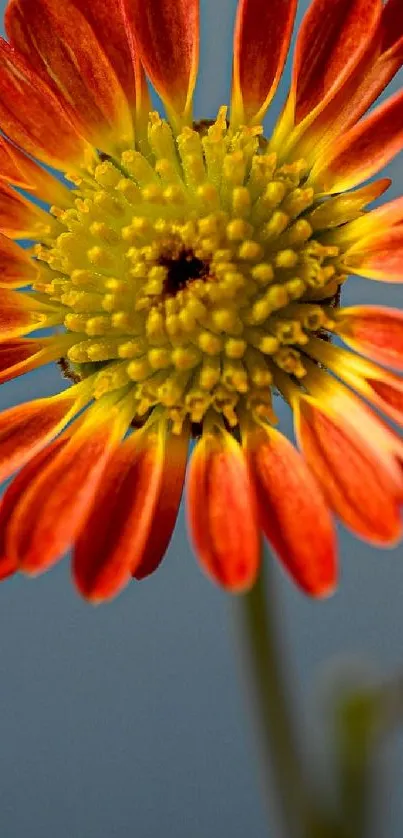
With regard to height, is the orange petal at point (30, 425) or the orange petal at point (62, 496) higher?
the orange petal at point (30, 425)

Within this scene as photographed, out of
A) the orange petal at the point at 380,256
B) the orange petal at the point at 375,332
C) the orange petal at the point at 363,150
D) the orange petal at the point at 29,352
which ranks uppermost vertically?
the orange petal at the point at 29,352

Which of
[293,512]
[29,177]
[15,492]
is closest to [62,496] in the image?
[15,492]

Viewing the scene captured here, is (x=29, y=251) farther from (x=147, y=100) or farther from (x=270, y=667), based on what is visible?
(x=270, y=667)

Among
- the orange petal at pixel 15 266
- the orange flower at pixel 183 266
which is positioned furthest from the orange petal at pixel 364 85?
the orange petal at pixel 15 266

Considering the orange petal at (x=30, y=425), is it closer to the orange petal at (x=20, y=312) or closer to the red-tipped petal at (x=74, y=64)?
the orange petal at (x=20, y=312)

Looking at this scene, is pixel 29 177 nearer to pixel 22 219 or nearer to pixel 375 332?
pixel 22 219

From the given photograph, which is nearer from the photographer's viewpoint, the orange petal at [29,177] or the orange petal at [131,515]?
the orange petal at [131,515]

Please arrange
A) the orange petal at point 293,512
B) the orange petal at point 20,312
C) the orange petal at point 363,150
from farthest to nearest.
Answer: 1. the orange petal at point 20,312
2. the orange petal at point 363,150
3. the orange petal at point 293,512
